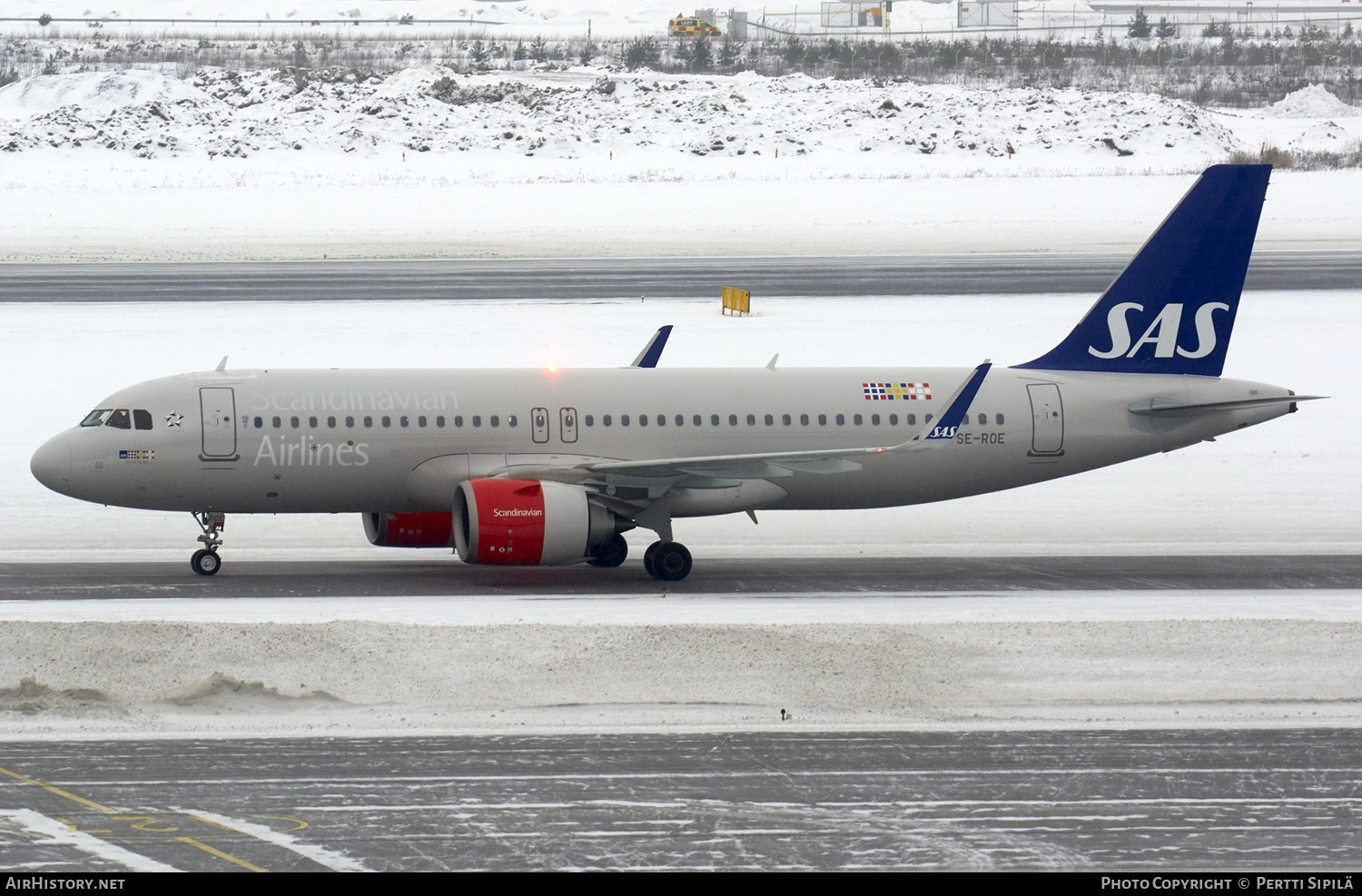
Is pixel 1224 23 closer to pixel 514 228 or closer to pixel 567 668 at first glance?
pixel 514 228

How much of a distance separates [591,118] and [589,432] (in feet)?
235

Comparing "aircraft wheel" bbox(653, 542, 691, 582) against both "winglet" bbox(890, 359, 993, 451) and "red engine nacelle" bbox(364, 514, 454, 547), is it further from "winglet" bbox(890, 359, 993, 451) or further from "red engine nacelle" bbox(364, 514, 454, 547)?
"winglet" bbox(890, 359, 993, 451)

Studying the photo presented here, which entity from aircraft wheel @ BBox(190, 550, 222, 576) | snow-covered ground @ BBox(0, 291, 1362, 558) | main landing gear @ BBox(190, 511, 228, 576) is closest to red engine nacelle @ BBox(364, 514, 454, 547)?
snow-covered ground @ BBox(0, 291, 1362, 558)

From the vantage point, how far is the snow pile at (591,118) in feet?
302

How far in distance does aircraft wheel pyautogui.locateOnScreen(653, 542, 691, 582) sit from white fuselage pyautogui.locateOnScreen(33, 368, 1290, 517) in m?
0.86

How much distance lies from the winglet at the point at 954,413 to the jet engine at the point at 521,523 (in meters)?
5.76

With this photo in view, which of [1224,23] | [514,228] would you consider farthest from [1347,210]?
[1224,23]

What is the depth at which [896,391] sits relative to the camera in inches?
1230

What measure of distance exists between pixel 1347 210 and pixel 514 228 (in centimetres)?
3865

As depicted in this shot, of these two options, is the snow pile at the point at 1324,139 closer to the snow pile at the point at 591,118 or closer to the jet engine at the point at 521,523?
the snow pile at the point at 591,118

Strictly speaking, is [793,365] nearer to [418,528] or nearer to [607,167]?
[418,528]

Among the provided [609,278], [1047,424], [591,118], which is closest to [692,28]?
[591,118]

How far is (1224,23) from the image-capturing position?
16262 cm

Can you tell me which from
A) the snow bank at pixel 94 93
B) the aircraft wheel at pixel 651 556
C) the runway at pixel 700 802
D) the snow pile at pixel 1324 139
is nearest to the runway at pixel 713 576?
A: the aircraft wheel at pixel 651 556
